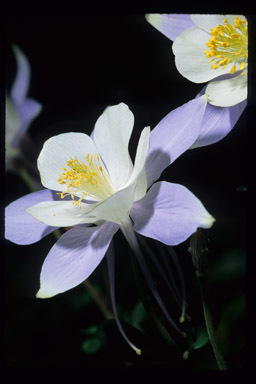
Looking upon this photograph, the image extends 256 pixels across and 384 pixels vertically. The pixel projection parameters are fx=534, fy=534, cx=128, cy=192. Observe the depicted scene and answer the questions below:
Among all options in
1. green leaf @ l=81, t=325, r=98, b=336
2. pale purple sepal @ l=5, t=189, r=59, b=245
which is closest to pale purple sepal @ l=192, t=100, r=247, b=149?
pale purple sepal @ l=5, t=189, r=59, b=245

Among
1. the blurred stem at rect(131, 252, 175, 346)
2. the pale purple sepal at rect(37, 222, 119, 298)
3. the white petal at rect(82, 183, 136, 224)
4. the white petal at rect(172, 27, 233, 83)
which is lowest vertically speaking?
the blurred stem at rect(131, 252, 175, 346)

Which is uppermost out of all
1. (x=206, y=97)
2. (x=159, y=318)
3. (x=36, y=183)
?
(x=206, y=97)

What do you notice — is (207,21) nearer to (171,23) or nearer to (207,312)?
(171,23)

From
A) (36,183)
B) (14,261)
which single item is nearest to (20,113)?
(36,183)

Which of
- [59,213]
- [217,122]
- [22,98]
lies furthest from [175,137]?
[22,98]

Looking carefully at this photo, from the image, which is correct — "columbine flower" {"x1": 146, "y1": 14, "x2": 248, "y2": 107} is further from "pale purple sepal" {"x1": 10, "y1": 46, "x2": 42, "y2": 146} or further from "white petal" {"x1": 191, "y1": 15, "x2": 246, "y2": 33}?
"pale purple sepal" {"x1": 10, "y1": 46, "x2": 42, "y2": 146}

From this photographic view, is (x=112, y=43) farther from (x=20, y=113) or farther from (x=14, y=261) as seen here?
(x=14, y=261)
